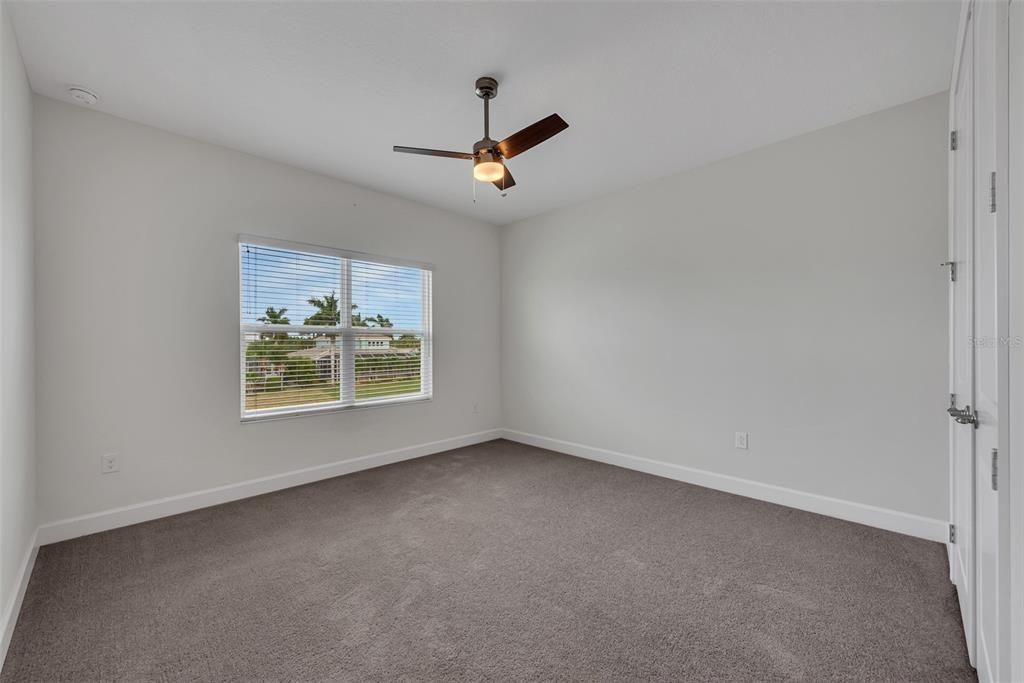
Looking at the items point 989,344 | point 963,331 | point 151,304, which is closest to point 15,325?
point 151,304

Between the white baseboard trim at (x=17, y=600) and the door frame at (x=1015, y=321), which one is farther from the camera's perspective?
the white baseboard trim at (x=17, y=600)

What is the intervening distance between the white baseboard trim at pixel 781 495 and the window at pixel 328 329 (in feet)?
6.42

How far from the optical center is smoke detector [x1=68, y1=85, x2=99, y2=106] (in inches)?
98.2

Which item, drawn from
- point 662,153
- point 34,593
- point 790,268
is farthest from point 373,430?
point 790,268

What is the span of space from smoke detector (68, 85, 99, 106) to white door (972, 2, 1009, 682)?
156 inches

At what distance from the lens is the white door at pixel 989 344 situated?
1.05 metres

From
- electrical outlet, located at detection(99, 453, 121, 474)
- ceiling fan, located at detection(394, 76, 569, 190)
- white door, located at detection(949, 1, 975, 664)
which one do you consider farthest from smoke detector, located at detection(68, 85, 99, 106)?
white door, located at detection(949, 1, 975, 664)

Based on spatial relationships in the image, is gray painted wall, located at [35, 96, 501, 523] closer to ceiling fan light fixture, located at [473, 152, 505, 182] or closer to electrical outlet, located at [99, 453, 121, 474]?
electrical outlet, located at [99, 453, 121, 474]

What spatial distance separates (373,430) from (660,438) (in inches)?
103

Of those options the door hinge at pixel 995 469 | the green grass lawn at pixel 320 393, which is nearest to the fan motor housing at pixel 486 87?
the door hinge at pixel 995 469

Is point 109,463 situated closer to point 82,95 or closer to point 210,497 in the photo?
point 210,497

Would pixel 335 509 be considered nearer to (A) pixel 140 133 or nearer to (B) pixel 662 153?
(A) pixel 140 133

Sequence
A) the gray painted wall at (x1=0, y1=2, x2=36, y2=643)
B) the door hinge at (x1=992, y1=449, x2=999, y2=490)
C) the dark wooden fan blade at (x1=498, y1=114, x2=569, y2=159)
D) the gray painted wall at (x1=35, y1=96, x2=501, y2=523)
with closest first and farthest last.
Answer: the door hinge at (x1=992, y1=449, x2=999, y2=490) → the gray painted wall at (x1=0, y1=2, x2=36, y2=643) → the dark wooden fan blade at (x1=498, y1=114, x2=569, y2=159) → the gray painted wall at (x1=35, y1=96, x2=501, y2=523)

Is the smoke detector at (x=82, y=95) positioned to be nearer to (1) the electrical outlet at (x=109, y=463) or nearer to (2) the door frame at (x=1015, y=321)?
(1) the electrical outlet at (x=109, y=463)
